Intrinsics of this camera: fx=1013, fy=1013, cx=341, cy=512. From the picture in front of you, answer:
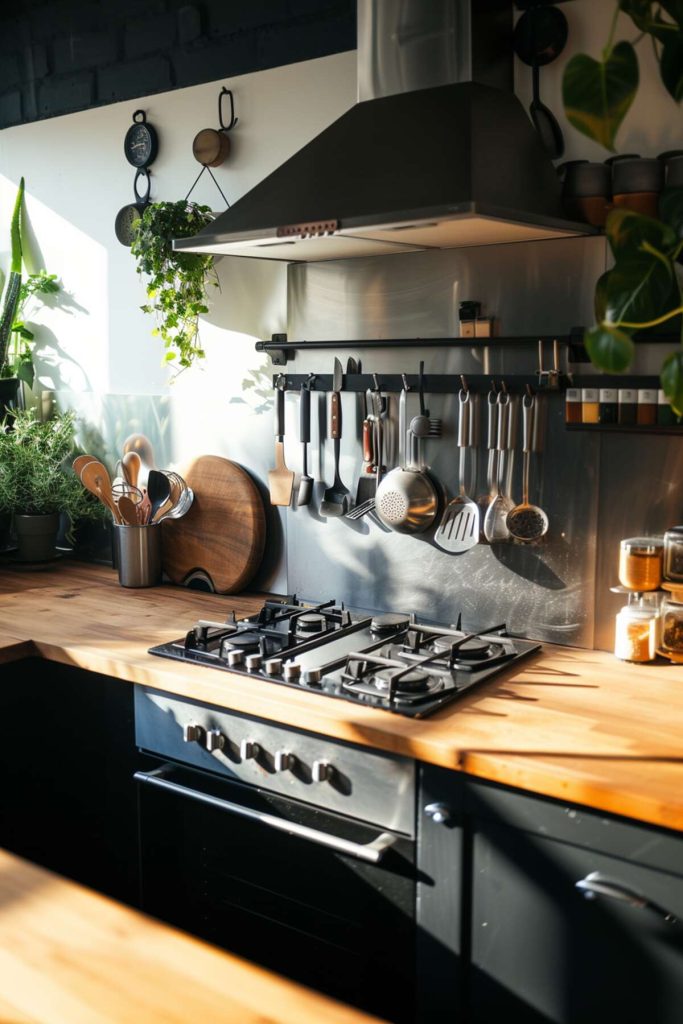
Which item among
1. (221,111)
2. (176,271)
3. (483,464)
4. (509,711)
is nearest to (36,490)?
(176,271)

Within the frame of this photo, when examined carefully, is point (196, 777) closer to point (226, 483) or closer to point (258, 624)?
point (258, 624)

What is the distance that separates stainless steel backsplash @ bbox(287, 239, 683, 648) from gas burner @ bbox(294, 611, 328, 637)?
9.9 inches

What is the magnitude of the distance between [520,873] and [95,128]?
7.91 ft

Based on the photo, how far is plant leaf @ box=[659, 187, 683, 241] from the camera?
1892 mm

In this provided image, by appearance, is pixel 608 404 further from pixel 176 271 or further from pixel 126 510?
pixel 126 510

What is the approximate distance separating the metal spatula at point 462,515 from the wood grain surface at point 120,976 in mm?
1224

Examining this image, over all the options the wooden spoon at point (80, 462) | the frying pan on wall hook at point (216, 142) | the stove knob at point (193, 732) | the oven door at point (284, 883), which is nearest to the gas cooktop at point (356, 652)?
the stove knob at point (193, 732)

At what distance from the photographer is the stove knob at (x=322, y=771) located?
1.78m

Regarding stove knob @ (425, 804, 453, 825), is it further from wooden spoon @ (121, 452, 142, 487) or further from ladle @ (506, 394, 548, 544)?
wooden spoon @ (121, 452, 142, 487)

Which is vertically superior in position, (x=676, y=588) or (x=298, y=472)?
(x=298, y=472)

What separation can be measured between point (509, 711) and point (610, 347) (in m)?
0.75

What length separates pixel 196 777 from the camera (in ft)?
Answer: 6.61

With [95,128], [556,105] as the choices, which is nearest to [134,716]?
[556,105]

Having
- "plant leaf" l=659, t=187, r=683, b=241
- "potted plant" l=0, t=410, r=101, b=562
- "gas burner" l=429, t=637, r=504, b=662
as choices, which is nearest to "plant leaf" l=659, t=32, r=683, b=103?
"plant leaf" l=659, t=187, r=683, b=241
